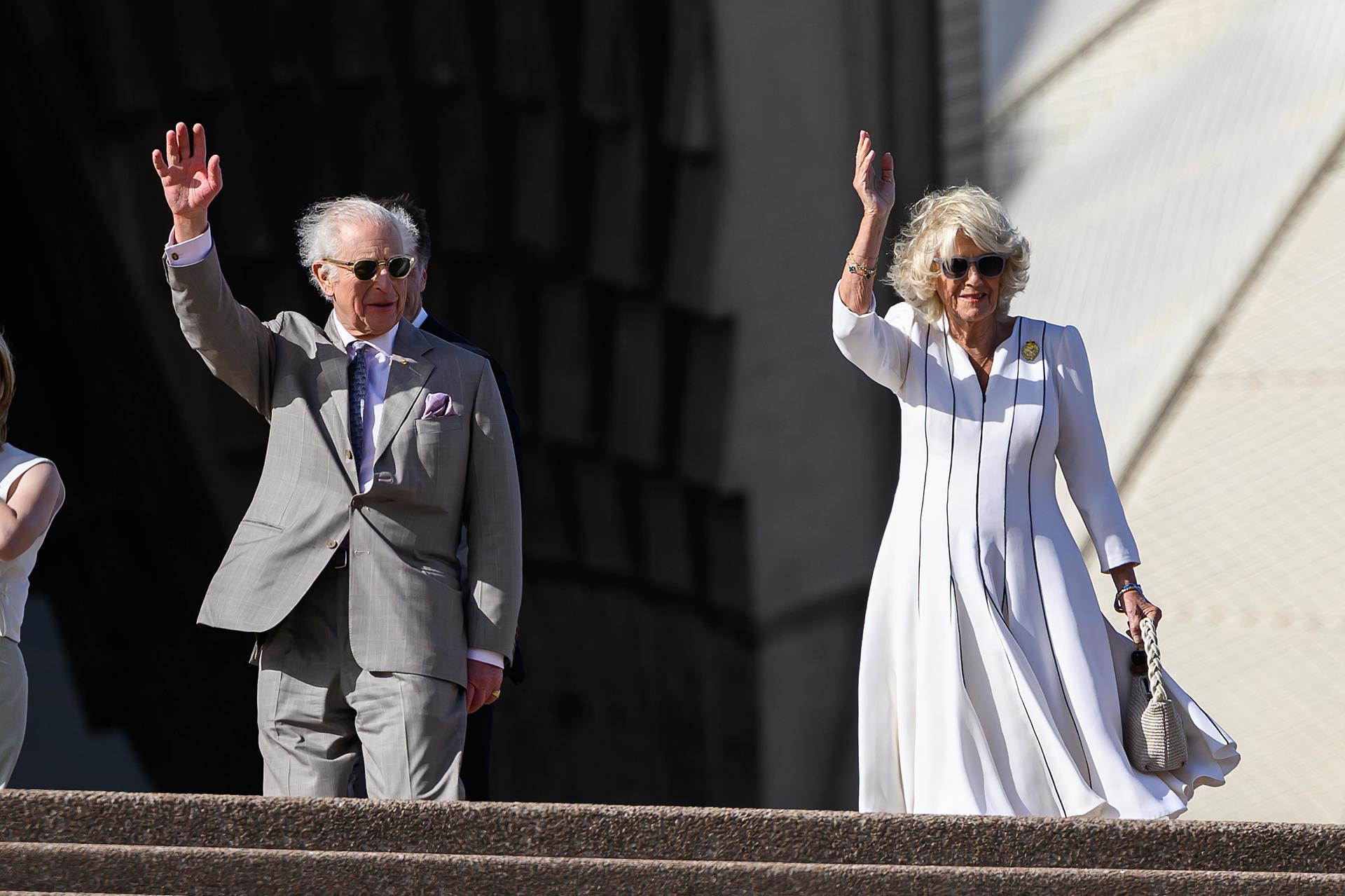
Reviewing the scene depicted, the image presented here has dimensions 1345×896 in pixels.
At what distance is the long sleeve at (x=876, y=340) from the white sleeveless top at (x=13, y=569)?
1614mm

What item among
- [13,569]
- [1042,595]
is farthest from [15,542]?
[1042,595]

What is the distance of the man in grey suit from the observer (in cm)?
360

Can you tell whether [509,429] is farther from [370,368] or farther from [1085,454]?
[1085,454]

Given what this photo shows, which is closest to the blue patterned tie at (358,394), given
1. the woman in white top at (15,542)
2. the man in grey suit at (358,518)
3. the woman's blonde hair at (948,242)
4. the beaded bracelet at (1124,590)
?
the man in grey suit at (358,518)

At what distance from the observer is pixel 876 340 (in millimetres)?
3969

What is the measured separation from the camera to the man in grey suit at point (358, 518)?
3.60 meters

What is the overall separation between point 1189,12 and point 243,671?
804cm

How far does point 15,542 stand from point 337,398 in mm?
672

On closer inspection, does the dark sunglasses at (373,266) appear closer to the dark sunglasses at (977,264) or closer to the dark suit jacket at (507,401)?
the dark suit jacket at (507,401)

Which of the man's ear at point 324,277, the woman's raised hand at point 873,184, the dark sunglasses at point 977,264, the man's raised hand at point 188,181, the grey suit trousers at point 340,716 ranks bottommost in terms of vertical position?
the grey suit trousers at point 340,716

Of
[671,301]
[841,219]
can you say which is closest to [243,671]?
[671,301]

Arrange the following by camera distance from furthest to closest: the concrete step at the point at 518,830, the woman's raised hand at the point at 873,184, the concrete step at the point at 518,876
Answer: the woman's raised hand at the point at 873,184
the concrete step at the point at 518,830
the concrete step at the point at 518,876

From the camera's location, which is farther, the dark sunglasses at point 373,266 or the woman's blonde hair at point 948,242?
the woman's blonde hair at point 948,242

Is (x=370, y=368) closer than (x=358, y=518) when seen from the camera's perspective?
No
